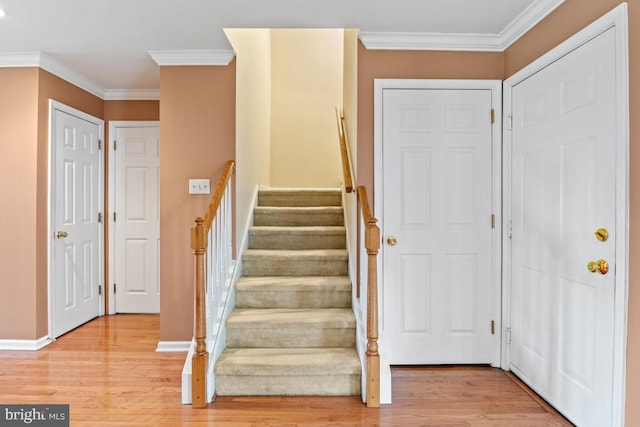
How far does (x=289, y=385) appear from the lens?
2303 mm

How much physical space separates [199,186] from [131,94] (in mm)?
1702

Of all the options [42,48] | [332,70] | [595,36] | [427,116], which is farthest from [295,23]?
[332,70]

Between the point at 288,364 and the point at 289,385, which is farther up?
the point at 288,364

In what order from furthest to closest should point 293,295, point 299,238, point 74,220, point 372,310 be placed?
point 74,220
point 299,238
point 293,295
point 372,310

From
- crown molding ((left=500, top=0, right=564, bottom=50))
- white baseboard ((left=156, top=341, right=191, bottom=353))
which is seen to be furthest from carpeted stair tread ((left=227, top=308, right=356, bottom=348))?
crown molding ((left=500, top=0, right=564, bottom=50))

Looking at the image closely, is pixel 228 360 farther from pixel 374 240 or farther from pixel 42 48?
pixel 42 48

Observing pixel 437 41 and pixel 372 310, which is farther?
pixel 437 41

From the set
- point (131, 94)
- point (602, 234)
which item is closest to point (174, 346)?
point (131, 94)

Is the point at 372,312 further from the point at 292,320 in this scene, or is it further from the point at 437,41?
the point at 437,41

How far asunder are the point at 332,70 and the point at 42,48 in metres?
2.93

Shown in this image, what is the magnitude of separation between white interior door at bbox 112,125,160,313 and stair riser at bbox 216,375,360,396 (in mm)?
2104

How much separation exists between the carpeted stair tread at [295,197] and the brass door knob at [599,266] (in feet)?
8.06

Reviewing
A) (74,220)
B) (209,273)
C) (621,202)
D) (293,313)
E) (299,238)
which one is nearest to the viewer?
(621,202)

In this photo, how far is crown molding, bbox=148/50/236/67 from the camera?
9.61 ft
